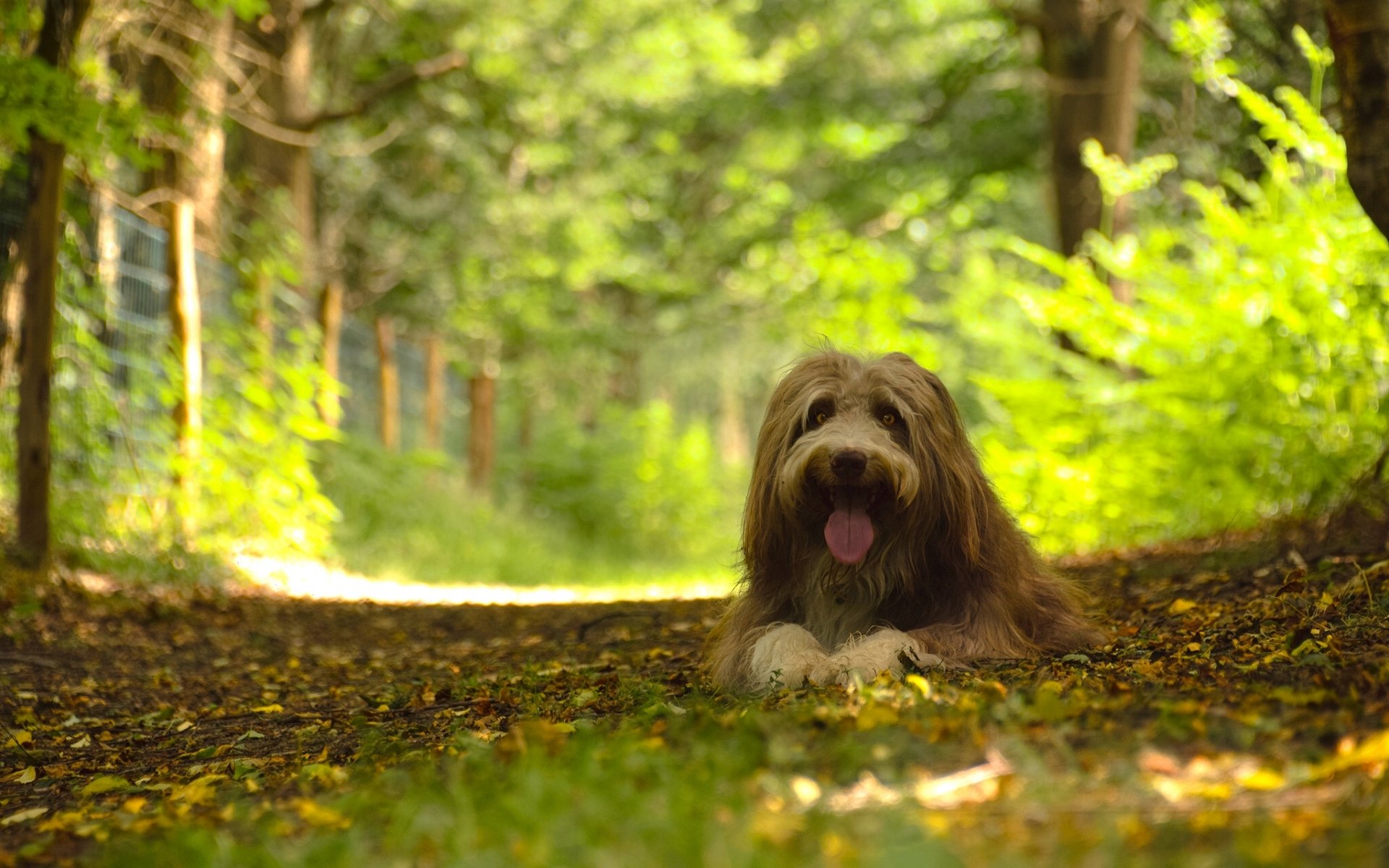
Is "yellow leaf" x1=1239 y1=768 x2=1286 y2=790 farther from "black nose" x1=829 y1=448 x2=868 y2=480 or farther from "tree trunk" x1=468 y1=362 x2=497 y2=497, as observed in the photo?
"tree trunk" x1=468 y1=362 x2=497 y2=497

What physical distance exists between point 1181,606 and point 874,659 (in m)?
2.10

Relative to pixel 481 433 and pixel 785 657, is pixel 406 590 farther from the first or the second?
pixel 481 433

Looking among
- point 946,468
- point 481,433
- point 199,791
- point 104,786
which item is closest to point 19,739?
point 104,786

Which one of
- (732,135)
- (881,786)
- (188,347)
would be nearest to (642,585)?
(188,347)

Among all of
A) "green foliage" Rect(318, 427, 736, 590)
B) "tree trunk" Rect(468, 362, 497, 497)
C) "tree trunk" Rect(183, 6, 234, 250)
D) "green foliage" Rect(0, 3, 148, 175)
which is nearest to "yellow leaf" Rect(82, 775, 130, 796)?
"green foliage" Rect(0, 3, 148, 175)

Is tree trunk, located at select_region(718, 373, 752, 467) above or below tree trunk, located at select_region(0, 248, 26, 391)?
above

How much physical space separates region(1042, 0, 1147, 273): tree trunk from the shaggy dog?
356 inches

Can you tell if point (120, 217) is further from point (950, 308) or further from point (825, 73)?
point (825, 73)

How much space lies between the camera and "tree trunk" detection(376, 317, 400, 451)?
20906 millimetres

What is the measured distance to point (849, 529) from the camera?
4473mm

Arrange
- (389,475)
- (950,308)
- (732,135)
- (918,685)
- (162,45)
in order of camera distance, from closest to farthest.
Answer: (918,685) < (162,45) < (950,308) < (389,475) < (732,135)

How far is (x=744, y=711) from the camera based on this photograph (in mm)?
3652

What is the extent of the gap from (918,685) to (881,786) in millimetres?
929

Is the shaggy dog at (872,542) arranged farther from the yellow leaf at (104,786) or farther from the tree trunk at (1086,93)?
the tree trunk at (1086,93)
